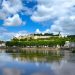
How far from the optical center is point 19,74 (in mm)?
23250

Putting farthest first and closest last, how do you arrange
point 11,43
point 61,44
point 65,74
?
point 11,43, point 61,44, point 65,74

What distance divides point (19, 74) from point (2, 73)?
5.94ft

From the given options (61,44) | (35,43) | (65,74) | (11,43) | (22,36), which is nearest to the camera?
(65,74)

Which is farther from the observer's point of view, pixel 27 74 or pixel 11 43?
pixel 11 43

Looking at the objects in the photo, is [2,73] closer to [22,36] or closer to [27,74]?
[27,74]

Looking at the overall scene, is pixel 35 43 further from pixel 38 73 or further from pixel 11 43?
pixel 38 73

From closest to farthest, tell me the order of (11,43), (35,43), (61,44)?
(61,44) < (35,43) < (11,43)

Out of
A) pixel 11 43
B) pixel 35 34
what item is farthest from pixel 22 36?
pixel 11 43

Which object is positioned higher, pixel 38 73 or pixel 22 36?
pixel 22 36

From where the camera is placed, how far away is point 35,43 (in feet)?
445

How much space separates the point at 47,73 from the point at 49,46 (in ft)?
353

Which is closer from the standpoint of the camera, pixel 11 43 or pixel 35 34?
pixel 11 43

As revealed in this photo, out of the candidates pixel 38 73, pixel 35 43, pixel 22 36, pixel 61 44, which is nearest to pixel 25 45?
pixel 35 43

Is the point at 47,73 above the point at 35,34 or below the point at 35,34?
below
